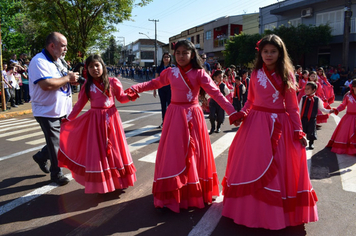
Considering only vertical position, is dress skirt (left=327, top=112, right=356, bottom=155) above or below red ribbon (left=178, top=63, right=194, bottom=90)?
below

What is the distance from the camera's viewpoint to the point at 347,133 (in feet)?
20.2

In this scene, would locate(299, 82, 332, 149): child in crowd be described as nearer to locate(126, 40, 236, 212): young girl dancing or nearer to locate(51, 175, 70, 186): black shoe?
locate(126, 40, 236, 212): young girl dancing

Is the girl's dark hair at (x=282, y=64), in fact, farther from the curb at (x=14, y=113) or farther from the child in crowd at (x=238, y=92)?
the curb at (x=14, y=113)

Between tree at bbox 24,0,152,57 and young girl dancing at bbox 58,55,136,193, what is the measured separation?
1650 centimetres

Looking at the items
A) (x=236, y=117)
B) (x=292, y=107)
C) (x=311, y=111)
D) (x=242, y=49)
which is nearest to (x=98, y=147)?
(x=236, y=117)

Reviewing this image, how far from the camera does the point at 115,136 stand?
411 cm

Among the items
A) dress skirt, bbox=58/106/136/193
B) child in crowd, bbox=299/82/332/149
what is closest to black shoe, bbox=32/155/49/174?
dress skirt, bbox=58/106/136/193

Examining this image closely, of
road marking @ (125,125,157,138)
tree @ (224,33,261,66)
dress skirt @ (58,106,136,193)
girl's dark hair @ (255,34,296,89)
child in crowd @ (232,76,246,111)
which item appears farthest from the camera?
tree @ (224,33,261,66)

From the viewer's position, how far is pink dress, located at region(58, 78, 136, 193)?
391cm

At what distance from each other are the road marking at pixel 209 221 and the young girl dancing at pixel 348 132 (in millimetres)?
3920

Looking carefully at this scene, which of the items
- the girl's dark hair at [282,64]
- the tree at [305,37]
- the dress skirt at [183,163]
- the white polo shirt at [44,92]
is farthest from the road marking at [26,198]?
the tree at [305,37]

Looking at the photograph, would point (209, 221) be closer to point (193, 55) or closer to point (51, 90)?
point (193, 55)

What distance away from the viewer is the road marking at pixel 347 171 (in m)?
4.42

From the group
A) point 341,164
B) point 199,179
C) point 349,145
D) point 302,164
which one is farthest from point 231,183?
point 349,145
